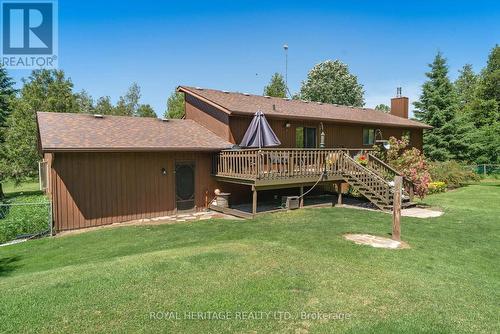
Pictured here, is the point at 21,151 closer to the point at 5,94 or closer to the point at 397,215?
the point at 5,94

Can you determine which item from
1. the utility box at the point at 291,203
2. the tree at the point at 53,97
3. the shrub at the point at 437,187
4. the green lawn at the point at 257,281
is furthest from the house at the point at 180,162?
the tree at the point at 53,97

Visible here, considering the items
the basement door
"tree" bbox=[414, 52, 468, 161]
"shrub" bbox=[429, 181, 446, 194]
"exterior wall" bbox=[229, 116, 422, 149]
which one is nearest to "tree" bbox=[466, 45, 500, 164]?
"tree" bbox=[414, 52, 468, 161]

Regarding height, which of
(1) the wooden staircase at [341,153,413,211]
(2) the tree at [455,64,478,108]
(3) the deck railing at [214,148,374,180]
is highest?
(2) the tree at [455,64,478,108]

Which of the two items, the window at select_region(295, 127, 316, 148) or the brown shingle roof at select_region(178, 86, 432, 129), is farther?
the window at select_region(295, 127, 316, 148)

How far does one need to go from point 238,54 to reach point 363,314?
23.5 m

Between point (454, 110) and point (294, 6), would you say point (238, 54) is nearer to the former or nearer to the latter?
point (294, 6)

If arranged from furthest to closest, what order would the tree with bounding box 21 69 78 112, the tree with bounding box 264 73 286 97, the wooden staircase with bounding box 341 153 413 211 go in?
the tree with bounding box 264 73 286 97
the tree with bounding box 21 69 78 112
the wooden staircase with bounding box 341 153 413 211

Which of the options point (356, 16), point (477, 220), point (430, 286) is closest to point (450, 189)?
point (477, 220)

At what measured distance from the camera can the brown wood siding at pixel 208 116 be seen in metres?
14.3

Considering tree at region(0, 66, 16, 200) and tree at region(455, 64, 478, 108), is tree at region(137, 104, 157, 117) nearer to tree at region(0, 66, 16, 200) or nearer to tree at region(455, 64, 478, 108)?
tree at region(0, 66, 16, 200)

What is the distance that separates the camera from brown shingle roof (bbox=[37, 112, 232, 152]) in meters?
10.6

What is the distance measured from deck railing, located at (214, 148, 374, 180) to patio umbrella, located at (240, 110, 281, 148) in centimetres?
51

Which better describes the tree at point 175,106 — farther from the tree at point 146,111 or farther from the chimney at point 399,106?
the chimney at point 399,106

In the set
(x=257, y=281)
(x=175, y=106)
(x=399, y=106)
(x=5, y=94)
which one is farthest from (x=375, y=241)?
(x=175, y=106)
